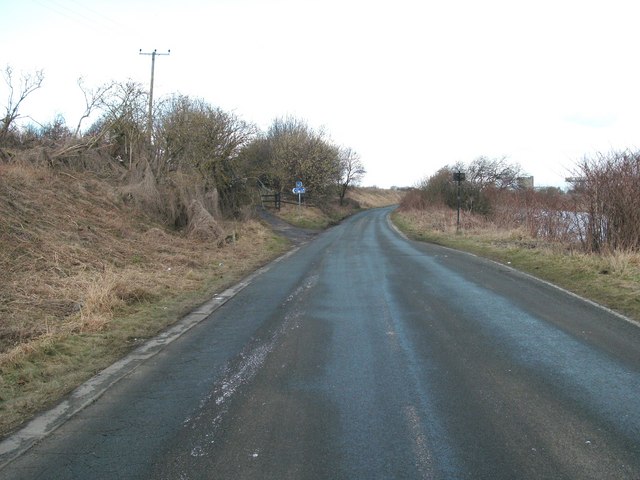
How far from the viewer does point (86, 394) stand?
5.20 m

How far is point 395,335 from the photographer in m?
7.20

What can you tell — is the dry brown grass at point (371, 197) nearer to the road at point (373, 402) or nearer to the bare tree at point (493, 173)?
the bare tree at point (493, 173)

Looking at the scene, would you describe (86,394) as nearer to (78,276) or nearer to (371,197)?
(78,276)

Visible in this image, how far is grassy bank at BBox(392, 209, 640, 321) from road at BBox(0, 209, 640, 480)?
3.98ft

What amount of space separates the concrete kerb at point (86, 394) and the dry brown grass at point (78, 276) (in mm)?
175

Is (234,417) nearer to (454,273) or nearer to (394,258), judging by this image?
(454,273)

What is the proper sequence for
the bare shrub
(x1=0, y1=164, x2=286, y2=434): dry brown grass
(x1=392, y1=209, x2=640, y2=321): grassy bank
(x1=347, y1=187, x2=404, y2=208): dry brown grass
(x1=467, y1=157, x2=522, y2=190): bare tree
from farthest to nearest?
(x1=347, y1=187, x2=404, y2=208): dry brown grass → (x1=467, y1=157, x2=522, y2=190): bare tree → the bare shrub → (x1=392, y1=209, x2=640, y2=321): grassy bank → (x1=0, y1=164, x2=286, y2=434): dry brown grass

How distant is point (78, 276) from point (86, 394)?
529 cm

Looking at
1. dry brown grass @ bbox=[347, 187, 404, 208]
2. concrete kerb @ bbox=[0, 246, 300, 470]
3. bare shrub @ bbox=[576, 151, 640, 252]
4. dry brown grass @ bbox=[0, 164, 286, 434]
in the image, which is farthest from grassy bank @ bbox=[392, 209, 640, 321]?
dry brown grass @ bbox=[347, 187, 404, 208]

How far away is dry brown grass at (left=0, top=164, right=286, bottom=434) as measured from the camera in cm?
600

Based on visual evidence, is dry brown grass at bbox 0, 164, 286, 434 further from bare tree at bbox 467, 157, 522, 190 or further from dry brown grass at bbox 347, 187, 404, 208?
dry brown grass at bbox 347, 187, 404, 208

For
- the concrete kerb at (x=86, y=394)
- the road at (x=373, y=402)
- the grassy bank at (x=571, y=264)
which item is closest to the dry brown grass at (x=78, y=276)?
the concrete kerb at (x=86, y=394)

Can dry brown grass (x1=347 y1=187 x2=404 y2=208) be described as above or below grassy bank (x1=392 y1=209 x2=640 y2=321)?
above

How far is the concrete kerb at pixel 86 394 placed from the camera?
4090mm
